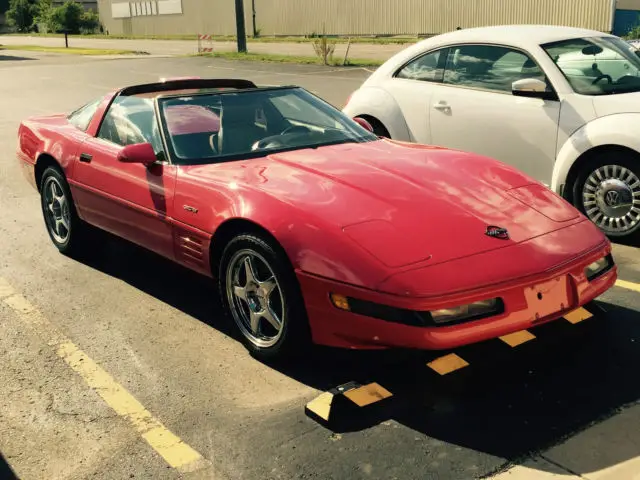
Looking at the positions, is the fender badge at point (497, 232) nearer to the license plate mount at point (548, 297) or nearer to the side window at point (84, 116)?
the license plate mount at point (548, 297)

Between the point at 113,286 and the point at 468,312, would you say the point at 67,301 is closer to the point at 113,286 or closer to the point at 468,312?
the point at 113,286

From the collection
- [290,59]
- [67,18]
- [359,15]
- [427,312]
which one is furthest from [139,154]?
[67,18]

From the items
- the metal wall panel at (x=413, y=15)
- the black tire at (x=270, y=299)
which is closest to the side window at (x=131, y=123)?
the black tire at (x=270, y=299)

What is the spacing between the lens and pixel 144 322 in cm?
462

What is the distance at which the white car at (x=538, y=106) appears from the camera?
5680mm

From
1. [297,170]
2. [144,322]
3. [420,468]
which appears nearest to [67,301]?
[144,322]

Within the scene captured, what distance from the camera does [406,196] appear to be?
3.90 meters

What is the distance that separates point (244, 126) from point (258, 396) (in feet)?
6.19

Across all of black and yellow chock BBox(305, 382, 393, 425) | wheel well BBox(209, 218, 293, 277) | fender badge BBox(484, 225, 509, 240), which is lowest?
black and yellow chock BBox(305, 382, 393, 425)

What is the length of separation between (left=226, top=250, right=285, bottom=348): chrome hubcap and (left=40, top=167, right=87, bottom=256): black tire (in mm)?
2070

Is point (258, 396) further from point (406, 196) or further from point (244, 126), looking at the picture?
point (244, 126)

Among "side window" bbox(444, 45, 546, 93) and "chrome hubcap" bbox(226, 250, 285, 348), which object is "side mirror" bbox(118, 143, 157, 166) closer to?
"chrome hubcap" bbox(226, 250, 285, 348)

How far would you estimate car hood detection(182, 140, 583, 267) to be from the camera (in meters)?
3.55

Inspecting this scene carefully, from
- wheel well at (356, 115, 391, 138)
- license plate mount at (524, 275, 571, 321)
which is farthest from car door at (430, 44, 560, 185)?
license plate mount at (524, 275, 571, 321)
